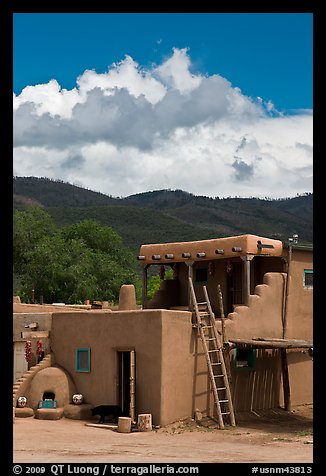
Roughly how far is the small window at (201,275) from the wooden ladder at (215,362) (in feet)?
13.3

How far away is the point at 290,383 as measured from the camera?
2523 cm

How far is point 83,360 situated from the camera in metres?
22.7

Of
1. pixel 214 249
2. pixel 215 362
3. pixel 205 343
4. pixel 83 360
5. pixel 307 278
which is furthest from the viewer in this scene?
pixel 307 278

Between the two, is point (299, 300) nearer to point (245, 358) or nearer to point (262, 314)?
point (262, 314)

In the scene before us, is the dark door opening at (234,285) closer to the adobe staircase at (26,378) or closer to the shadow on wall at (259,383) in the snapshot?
the shadow on wall at (259,383)

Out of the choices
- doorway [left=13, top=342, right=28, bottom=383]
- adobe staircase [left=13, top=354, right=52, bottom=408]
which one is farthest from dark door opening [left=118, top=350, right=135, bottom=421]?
doorway [left=13, top=342, right=28, bottom=383]

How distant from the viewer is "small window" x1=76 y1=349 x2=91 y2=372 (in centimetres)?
2255

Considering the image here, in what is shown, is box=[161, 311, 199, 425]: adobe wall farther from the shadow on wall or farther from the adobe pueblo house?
the shadow on wall

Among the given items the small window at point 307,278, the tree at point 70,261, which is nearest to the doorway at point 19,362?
the small window at point 307,278

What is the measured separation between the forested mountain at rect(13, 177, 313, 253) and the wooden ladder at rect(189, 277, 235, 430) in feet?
192

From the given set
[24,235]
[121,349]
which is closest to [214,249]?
[121,349]

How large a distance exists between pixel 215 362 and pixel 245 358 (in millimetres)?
1776

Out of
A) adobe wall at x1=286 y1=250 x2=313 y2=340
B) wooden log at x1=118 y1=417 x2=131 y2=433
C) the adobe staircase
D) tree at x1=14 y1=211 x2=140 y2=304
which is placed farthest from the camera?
tree at x1=14 y1=211 x2=140 y2=304

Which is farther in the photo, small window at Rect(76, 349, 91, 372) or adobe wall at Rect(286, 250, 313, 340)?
adobe wall at Rect(286, 250, 313, 340)
